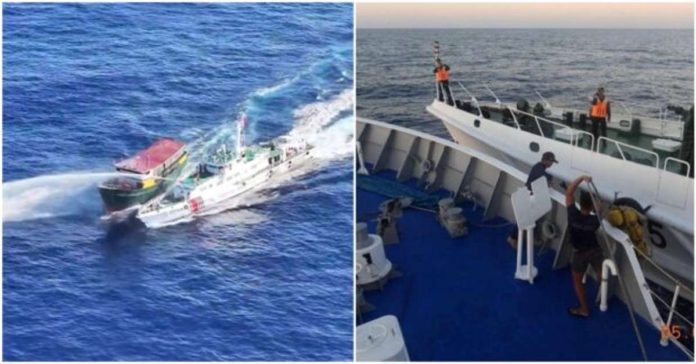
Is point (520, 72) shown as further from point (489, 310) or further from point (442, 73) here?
point (489, 310)

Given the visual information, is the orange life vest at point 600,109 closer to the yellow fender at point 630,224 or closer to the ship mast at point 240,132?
the yellow fender at point 630,224

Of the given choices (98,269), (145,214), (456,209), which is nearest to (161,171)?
(145,214)

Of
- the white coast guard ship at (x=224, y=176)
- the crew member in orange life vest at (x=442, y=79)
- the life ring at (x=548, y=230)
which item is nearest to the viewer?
the life ring at (x=548, y=230)

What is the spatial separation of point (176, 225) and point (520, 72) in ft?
33.4

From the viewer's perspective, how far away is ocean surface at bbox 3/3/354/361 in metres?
4.10

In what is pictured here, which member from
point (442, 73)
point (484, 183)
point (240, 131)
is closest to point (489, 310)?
point (484, 183)

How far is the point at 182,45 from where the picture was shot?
14.8ft

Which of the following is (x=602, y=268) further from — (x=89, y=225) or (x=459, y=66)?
(x=459, y=66)

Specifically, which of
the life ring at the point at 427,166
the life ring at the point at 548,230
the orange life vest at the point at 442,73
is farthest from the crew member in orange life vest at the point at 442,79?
the life ring at the point at 548,230

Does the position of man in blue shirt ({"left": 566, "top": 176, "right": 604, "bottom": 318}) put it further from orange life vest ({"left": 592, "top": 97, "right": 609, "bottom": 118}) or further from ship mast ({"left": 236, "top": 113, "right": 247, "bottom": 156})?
ship mast ({"left": 236, "top": 113, "right": 247, "bottom": 156})

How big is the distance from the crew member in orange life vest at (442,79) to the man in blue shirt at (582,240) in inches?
118

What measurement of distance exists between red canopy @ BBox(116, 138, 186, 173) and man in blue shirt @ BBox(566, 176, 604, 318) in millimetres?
2829

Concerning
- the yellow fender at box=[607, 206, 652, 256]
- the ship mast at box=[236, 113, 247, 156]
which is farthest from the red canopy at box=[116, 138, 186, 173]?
the yellow fender at box=[607, 206, 652, 256]

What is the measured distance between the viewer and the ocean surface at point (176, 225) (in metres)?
4.10
